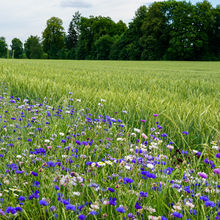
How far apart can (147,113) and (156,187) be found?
1572mm

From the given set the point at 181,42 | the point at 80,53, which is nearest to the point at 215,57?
the point at 181,42

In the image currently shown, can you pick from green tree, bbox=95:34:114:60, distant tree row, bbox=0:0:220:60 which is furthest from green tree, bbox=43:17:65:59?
green tree, bbox=95:34:114:60

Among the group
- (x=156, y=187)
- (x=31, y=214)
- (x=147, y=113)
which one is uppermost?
(x=147, y=113)

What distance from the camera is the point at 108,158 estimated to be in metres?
1.87

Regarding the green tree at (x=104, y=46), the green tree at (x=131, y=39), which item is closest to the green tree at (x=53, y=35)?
the green tree at (x=104, y=46)

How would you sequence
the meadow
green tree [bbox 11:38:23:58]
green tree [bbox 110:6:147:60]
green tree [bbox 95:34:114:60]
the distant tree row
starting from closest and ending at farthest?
the meadow → the distant tree row → green tree [bbox 110:6:147:60] → green tree [bbox 95:34:114:60] → green tree [bbox 11:38:23:58]

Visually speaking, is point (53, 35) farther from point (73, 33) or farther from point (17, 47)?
point (17, 47)

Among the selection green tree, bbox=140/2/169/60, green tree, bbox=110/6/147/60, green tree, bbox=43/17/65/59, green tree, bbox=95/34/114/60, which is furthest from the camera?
green tree, bbox=43/17/65/59

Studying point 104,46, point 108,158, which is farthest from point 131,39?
point 108,158

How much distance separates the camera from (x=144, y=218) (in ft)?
3.81

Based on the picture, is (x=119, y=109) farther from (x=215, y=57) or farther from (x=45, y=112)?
(x=215, y=57)

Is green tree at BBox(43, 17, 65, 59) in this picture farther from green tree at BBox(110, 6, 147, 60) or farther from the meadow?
the meadow

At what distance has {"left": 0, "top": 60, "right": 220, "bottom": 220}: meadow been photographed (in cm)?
120

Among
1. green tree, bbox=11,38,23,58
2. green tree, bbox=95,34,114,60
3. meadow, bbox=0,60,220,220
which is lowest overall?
meadow, bbox=0,60,220,220
